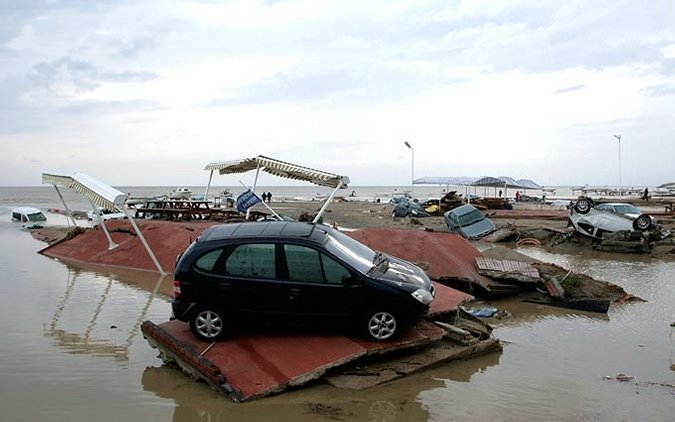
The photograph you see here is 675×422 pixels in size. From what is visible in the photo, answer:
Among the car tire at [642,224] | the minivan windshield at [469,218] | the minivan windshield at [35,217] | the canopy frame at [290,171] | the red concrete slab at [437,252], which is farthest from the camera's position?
the minivan windshield at [35,217]

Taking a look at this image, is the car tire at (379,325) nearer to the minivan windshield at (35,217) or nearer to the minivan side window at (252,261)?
the minivan side window at (252,261)

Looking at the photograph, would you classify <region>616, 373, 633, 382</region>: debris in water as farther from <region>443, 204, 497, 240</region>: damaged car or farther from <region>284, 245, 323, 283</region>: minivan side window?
<region>443, 204, 497, 240</region>: damaged car

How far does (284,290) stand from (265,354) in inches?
32.5

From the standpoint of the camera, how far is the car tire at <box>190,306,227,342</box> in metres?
7.36

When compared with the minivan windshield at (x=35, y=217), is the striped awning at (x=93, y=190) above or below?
above

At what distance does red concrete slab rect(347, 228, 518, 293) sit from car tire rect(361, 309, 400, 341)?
187 inches

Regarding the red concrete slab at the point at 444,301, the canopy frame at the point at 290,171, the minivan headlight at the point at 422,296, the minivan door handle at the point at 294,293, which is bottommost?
the red concrete slab at the point at 444,301

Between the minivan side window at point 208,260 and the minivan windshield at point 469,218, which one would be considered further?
the minivan windshield at point 469,218

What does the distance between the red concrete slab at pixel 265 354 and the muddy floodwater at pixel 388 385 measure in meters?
0.21

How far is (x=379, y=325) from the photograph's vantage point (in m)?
7.29

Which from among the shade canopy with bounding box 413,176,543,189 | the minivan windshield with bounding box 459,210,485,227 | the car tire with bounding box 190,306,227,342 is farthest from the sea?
the shade canopy with bounding box 413,176,543,189

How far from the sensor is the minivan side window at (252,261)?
736 centimetres

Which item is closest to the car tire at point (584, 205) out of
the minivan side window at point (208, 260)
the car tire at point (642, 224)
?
the car tire at point (642, 224)

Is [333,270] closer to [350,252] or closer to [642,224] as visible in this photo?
[350,252]
